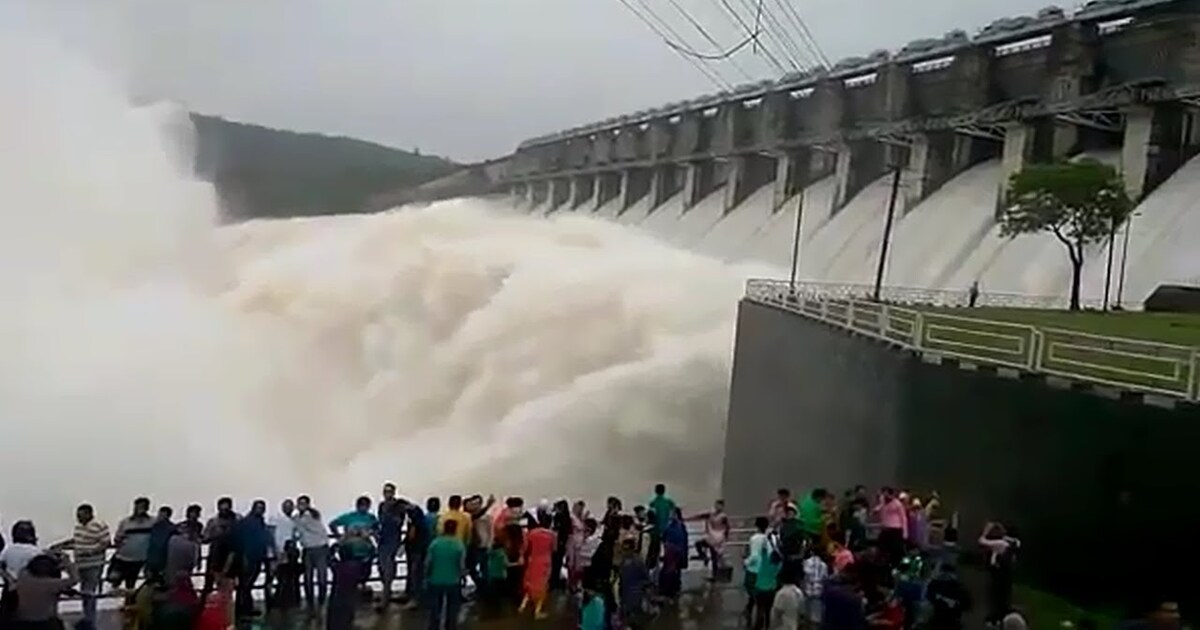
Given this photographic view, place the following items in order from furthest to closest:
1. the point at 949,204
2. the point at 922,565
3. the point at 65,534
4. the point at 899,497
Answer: the point at 949,204 → the point at 65,534 → the point at 899,497 → the point at 922,565

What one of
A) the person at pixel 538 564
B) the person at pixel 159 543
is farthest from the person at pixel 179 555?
the person at pixel 538 564

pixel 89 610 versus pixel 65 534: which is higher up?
pixel 89 610

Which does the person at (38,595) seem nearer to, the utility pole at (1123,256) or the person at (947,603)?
the person at (947,603)

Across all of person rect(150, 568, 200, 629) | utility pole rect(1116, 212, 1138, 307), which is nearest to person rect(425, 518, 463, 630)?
person rect(150, 568, 200, 629)

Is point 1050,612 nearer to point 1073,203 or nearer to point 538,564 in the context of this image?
point 538,564

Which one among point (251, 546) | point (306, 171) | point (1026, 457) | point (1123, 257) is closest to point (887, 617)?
point (1026, 457)

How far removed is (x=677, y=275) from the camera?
2738 cm

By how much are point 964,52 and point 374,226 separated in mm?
16929

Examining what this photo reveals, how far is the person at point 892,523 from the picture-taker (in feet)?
28.3

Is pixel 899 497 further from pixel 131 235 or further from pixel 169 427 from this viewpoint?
pixel 131 235

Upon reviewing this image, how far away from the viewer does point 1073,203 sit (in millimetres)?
22297

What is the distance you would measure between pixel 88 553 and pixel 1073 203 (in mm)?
18494

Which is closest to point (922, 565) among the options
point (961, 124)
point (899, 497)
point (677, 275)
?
point (899, 497)

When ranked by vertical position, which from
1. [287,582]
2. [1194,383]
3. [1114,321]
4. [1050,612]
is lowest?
[287,582]
